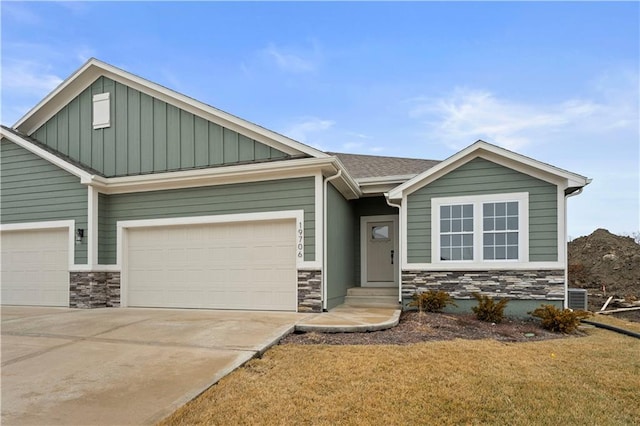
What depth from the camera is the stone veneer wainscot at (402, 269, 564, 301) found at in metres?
8.07

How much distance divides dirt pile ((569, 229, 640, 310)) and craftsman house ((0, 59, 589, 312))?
7.73m

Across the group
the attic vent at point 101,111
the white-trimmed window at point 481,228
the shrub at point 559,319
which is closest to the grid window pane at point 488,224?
the white-trimmed window at point 481,228

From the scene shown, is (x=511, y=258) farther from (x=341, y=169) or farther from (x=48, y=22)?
(x=48, y=22)

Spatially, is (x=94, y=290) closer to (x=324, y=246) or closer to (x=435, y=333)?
(x=324, y=246)

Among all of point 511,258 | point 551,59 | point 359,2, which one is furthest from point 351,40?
point 511,258

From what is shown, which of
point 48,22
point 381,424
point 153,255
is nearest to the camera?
point 381,424

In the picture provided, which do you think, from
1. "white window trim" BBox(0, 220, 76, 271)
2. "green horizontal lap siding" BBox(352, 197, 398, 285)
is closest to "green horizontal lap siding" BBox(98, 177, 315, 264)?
"white window trim" BBox(0, 220, 76, 271)

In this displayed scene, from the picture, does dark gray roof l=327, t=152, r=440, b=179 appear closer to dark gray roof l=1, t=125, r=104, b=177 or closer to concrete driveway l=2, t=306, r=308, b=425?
concrete driveway l=2, t=306, r=308, b=425

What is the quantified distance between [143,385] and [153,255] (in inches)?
241

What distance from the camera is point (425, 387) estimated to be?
4008 mm

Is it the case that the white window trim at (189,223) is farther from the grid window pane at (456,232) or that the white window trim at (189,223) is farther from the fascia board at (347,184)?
the grid window pane at (456,232)

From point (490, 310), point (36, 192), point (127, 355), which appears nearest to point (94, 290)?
point (36, 192)

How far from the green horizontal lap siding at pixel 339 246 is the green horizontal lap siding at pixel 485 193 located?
169 cm

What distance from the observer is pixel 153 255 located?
9.76 m
